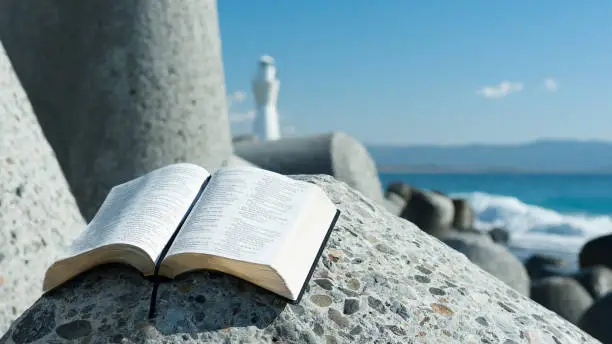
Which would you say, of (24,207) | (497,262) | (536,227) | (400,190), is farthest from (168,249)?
(536,227)

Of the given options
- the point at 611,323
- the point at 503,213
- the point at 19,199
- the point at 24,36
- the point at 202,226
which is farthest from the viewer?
the point at 503,213

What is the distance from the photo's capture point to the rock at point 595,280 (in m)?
7.23

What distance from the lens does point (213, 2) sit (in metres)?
4.84

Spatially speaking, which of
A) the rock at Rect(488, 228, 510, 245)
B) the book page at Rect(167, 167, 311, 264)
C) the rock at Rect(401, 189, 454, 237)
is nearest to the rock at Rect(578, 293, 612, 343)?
the book page at Rect(167, 167, 311, 264)

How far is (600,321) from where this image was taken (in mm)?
4305

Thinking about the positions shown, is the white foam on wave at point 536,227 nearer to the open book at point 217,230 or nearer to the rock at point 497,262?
the rock at point 497,262

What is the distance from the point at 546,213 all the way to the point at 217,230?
2807 cm

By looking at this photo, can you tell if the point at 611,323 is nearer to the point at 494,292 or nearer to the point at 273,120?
the point at 494,292

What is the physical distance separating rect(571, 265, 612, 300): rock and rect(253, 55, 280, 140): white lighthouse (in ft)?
55.3

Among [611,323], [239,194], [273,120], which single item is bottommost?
[273,120]

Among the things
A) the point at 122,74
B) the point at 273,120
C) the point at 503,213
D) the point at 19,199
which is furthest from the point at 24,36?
the point at 503,213

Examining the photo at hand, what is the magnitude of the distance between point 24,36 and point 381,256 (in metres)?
3.43

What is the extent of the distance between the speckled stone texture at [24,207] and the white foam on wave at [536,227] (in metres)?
13.7

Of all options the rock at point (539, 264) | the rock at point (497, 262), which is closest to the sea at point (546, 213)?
the rock at point (539, 264)
